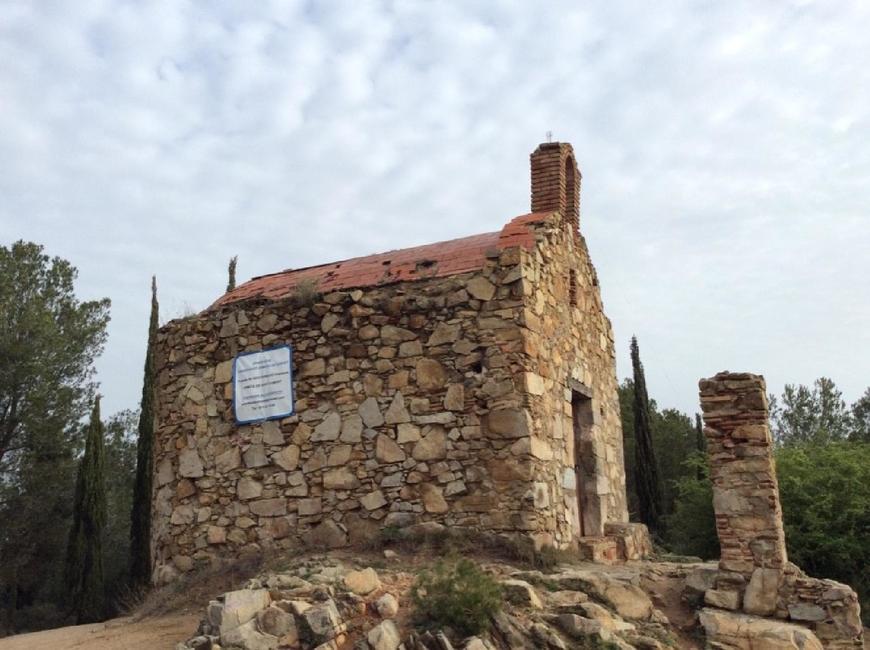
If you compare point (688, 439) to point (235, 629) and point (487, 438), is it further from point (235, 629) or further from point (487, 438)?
point (235, 629)

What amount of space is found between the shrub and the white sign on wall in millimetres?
3322

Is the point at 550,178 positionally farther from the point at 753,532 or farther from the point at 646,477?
the point at 646,477

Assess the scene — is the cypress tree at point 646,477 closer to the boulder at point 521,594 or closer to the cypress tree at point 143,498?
the cypress tree at point 143,498

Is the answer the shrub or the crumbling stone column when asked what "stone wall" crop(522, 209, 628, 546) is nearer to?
the crumbling stone column

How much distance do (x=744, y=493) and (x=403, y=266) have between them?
439cm

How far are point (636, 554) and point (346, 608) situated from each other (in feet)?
16.0

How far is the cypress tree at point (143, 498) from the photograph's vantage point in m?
18.2

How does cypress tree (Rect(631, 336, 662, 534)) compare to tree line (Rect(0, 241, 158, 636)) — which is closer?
tree line (Rect(0, 241, 158, 636))

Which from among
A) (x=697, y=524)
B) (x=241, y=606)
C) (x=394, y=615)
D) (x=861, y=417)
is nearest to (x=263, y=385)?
(x=241, y=606)

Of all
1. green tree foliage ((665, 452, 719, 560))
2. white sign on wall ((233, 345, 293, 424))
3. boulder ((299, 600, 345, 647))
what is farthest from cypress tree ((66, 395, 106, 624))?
boulder ((299, 600, 345, 647))

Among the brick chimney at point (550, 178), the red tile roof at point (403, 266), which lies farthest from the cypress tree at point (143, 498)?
the brick chimney at point (550, 178)

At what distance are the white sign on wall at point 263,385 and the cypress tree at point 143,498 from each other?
931 centimetres

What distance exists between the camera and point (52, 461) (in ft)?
64.5

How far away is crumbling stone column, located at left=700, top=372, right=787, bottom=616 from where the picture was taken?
6.74m
